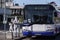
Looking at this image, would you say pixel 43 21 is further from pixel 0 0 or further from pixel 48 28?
pixel 0 0

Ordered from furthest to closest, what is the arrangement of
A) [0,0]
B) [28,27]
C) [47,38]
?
[0,0] < [47,38] < [28,27]

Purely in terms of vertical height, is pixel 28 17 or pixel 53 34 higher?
pixel 28 17

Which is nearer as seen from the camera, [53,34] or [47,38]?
[53,34]

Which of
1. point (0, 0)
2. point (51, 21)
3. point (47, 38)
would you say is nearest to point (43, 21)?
point (51, 21)

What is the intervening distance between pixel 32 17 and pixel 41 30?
50.2 inches

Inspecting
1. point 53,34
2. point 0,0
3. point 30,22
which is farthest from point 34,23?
point 0,0

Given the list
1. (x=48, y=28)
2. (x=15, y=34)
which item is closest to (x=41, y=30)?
(x=48, y=28)

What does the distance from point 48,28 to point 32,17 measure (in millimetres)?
1560

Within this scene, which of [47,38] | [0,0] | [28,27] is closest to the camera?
[28,27]

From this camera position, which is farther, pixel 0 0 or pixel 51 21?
pixel 0 0

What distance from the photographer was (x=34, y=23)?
20781 millimetres

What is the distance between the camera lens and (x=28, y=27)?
20672 millimetres

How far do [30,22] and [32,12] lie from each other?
0.86 m

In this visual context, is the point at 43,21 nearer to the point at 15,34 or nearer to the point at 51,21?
the point at 51,21
